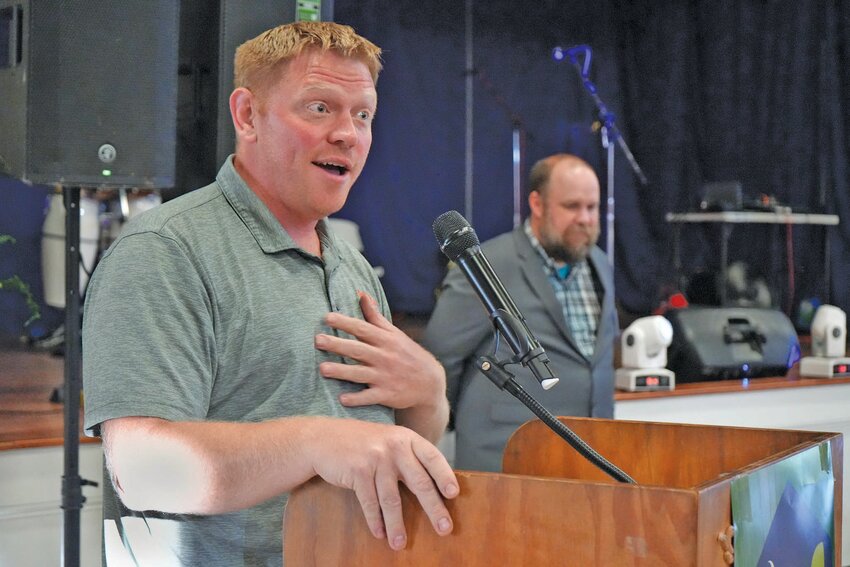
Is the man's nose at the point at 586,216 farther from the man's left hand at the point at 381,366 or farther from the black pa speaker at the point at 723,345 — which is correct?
the man's left hand at the point at 381,366

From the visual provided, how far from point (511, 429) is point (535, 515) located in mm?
2009

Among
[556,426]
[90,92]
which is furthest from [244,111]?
[90,92]

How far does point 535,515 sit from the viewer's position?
887mm

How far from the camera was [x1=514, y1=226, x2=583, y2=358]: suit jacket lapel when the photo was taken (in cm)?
296

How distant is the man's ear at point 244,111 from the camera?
136cm

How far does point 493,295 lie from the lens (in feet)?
3.60

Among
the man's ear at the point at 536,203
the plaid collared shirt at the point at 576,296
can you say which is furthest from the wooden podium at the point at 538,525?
the man's ear at the point at 536,203

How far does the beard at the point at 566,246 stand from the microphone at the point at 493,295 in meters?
1.92

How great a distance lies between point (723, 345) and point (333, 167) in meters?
3.01

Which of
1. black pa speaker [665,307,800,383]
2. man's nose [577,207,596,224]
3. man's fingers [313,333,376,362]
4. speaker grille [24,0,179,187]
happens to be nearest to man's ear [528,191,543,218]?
man's nose [577,207,596,224]

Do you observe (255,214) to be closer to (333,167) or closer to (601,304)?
(333,167)

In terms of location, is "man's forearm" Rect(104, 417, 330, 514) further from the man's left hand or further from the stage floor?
the stage floor

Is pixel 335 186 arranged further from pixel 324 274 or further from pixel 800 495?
pixel 800 495

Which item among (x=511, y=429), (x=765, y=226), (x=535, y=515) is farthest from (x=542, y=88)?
(x=535, y=515)
